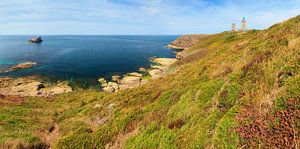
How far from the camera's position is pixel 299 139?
3.47m

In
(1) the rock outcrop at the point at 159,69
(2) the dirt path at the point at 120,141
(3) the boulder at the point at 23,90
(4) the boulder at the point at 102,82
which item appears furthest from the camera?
(1) the rock outcrop at the point at 159,69

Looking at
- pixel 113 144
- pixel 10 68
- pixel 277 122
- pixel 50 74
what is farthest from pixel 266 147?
pixel 10 68

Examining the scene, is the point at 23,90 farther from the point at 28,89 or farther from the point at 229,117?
the point at 229,117

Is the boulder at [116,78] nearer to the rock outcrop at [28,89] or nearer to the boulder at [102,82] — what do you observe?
the boulder at [102,82]

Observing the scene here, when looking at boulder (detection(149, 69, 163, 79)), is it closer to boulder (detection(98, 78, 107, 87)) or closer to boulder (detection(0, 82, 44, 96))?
boulder (detection(98, 78, 107, 87))

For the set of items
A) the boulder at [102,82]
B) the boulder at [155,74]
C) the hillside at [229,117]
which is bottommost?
the boulder at [102,82]

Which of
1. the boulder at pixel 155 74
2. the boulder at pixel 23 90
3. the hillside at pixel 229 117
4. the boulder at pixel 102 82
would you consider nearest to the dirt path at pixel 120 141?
the hillside at pixel 229 117

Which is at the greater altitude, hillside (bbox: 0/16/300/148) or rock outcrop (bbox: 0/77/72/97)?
hillside (bbox: 0/16/300/148)

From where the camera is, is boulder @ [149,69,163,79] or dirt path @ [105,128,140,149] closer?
dirt path @ [105,128,140,149]

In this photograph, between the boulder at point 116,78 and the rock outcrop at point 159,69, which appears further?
the rock outcrop at point 159,69

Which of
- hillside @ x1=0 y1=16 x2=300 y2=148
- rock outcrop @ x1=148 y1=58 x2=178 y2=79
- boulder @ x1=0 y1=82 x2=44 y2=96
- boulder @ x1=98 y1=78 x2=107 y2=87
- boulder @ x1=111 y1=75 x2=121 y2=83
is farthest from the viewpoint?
rock outcrop @ x1=148 y1=58 x2=178 y2=79

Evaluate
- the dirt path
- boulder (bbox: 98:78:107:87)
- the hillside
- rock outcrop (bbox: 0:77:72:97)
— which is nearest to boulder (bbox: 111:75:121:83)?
boulder (bbox: 98:78:107:87)

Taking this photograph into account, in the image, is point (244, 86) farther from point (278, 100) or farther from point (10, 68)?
point (10, 68)

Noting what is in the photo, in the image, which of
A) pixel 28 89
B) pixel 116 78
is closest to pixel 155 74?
pixel 116 78
